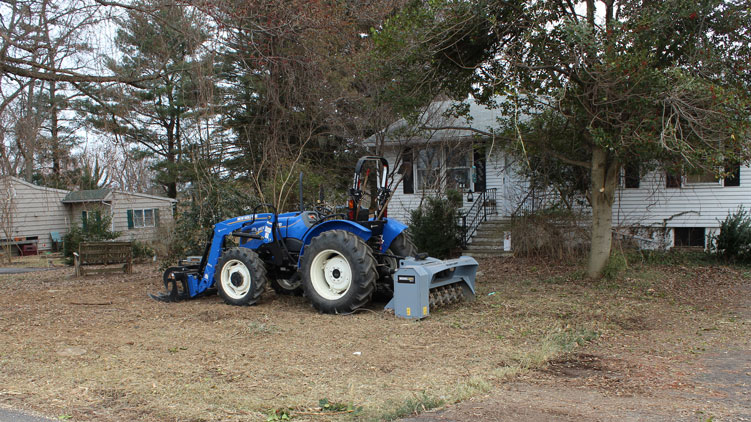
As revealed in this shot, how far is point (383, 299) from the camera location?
9.66 meters

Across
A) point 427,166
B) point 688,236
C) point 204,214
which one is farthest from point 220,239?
point 688,236

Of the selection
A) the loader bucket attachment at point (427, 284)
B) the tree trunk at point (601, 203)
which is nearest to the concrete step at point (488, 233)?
the tree trunk at point (601, 203)

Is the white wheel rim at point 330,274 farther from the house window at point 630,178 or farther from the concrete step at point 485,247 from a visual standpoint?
the house window at point 630,178

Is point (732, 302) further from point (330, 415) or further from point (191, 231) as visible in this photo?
point (191, 231)

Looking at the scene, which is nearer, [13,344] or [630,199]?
[13,344]

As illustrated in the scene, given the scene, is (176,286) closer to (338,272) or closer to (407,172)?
(338,272)

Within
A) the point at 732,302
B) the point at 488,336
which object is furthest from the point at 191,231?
the point at 732,302

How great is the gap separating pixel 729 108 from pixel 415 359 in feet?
21.3

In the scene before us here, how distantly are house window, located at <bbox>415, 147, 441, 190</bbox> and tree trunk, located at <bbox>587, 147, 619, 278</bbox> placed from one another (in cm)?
705

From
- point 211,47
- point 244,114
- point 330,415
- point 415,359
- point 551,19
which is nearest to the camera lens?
point 330,415

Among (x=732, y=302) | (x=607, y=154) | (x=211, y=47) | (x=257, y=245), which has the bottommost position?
(x=732, y=302)

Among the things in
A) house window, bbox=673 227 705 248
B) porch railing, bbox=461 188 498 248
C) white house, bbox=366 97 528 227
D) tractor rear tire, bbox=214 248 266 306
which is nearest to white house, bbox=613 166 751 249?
house window, bbox=673 227 705 248

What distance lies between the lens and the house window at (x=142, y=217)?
2733 cm

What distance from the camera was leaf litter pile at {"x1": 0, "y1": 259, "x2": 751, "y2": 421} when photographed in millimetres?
4855
